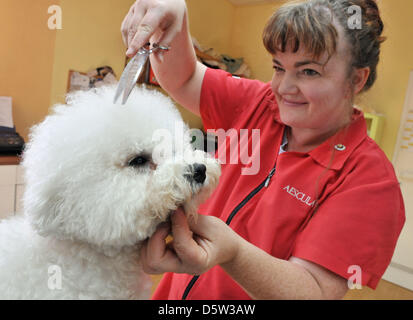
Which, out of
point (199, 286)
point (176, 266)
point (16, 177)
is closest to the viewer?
point (176, 266)

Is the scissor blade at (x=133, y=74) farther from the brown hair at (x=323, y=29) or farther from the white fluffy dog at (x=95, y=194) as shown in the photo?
the brown hair at (x=323, y=29)

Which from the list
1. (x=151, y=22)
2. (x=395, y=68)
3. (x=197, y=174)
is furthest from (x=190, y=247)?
(x=395, y=68)

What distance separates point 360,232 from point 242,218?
269 mm

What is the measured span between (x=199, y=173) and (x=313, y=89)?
36 centimetres

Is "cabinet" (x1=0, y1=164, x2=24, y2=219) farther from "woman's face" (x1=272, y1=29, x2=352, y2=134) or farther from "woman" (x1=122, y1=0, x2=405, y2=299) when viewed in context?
"woman's face" (x1=272, y1=29, x2=352, y2=134)

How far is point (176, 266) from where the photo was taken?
1.82 ft

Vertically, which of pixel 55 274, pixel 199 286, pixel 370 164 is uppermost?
pixel 370 164

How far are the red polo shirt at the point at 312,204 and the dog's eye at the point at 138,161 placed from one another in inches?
11.3

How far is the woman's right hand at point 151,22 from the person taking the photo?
0.58 metres

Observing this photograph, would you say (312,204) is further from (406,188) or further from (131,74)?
(406,188)

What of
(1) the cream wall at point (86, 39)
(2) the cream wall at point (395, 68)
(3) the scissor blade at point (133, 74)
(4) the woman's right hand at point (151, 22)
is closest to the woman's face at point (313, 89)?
(4) the woman's right hand at point (151, 22)

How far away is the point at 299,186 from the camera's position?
0.73m
